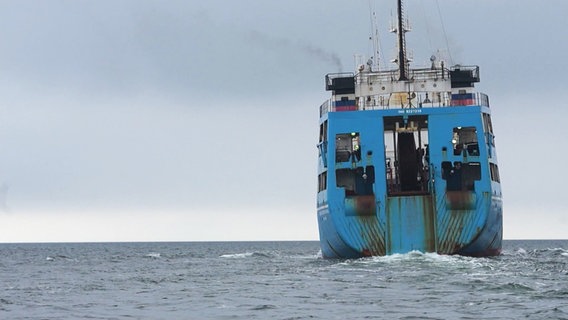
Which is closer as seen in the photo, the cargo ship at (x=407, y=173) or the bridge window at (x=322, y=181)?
the cargo ship at (x=407, y=173)

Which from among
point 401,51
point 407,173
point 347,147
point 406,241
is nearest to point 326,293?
point 406,241

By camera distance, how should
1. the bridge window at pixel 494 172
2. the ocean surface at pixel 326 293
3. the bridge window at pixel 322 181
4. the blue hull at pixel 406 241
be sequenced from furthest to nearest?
the bridge window at pixel 322 181, the bridge window at pixel 494 172, the blue hull at pixel 406 241, the ocean surface at pixel 326 293

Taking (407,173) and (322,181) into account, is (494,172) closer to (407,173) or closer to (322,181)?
(407,173)

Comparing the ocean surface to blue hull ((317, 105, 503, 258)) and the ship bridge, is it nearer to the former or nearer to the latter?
blue hull ((317, 105, 503, 258))

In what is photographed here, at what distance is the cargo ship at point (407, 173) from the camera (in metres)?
49.8

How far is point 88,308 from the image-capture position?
3228 cm

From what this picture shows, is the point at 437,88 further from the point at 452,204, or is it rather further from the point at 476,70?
the point at 452,204

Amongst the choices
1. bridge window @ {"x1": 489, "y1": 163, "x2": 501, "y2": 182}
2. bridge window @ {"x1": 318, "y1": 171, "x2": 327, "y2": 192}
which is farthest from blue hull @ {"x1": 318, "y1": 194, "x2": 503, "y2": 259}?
bridge window @ {"x1": 318, "y1": 171, "x2": 327, "y2": 192}

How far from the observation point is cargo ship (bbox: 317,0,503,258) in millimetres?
49781

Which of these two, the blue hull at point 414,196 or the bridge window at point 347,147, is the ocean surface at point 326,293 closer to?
the blue hull at point 414,196

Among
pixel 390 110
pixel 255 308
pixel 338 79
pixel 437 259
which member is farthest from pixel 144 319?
pixel 338 79

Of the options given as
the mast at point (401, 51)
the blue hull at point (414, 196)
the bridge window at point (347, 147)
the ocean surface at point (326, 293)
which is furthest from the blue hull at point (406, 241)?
the mast at point (401, 51)

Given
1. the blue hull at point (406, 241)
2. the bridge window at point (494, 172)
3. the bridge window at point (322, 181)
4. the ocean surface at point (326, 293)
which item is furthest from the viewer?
the bridge window at point (322, 181)

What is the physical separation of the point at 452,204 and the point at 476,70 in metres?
14.7
